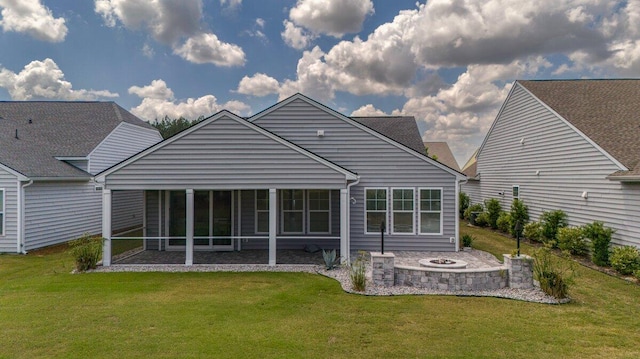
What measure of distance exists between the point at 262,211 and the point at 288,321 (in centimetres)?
646

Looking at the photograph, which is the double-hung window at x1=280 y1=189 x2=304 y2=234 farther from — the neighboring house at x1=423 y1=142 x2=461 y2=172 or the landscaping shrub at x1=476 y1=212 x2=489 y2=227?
the neighboring house at x1=423 y1=142 x2=461 y2=172

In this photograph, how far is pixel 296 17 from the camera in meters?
17.0

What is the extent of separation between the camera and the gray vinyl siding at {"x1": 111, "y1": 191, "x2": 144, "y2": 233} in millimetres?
17141

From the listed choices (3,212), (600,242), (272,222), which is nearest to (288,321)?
(272,222)

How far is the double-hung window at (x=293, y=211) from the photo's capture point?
40.1 feet

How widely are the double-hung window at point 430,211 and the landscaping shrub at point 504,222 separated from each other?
634 cm

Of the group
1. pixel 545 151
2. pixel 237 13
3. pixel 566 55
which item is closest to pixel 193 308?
pixel 545 151

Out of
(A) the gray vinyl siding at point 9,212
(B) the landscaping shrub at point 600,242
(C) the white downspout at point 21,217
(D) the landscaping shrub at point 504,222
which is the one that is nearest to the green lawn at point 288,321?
(B) the landscaping shrub at point 600,242

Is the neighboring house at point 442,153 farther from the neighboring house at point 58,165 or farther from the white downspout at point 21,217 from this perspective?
the white downspout at point 21,217

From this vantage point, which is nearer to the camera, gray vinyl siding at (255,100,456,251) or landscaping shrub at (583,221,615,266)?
landscaping shrub at (583,221,615,266)

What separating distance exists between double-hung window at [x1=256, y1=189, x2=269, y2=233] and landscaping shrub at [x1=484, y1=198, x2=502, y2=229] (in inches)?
500

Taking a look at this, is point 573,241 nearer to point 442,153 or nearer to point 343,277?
point 343,277

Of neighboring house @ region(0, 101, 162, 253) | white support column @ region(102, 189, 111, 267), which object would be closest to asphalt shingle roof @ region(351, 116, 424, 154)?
white support column @ region(102, 189, 111, 267)

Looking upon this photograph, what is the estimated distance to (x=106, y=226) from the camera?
31.4ft
